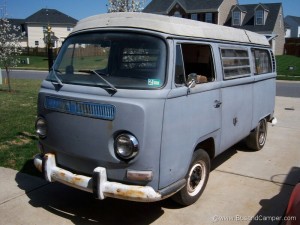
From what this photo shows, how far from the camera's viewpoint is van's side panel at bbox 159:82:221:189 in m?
3.66

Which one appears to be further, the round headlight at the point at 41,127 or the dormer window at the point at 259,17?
the dormer window at the point at 259,17

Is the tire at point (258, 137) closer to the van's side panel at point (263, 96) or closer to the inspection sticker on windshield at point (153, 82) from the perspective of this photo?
the van's side panel at point (263, 96)

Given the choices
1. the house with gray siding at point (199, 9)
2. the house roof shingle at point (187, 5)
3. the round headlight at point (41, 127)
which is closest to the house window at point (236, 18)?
the house with gray siding at point (199, 9)

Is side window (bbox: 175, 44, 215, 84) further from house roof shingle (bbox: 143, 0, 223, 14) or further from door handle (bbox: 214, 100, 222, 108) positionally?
house roof shingle (bbox: 143, 0, 223, 14)

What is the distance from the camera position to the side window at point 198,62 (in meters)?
4.13

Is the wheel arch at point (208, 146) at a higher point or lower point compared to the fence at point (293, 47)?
lower

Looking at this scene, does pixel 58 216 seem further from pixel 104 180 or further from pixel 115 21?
pixel 115 21

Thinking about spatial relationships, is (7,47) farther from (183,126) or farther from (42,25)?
(42,25)

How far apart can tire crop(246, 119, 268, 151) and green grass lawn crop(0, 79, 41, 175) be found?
396 cm

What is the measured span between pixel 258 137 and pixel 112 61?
3767 mm

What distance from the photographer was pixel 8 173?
5.52m

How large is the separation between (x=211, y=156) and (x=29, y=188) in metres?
2.64

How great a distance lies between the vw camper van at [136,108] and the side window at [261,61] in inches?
60.5

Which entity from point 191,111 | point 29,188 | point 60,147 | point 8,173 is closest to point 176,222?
point 191,111
